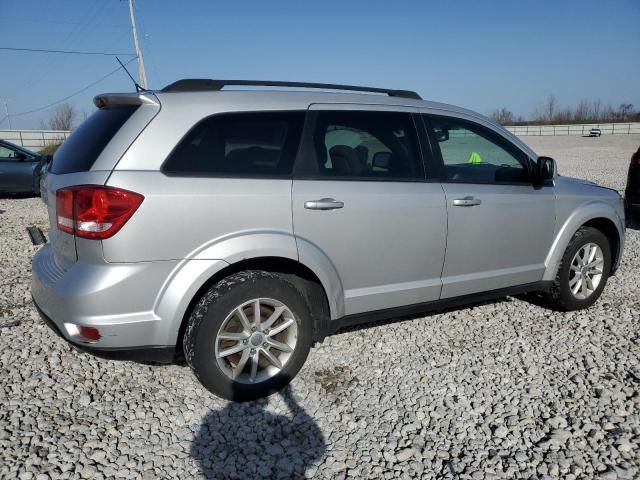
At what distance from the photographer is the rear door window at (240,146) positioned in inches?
107

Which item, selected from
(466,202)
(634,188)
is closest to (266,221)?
(466,202)

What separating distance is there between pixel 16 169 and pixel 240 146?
10.3 metres

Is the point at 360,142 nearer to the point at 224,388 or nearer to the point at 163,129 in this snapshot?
the point at 163,129

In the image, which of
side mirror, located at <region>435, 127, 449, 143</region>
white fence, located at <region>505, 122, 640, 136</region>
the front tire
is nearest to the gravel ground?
the front tire

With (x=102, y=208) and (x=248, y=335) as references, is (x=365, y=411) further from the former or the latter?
(x=102, y=208)

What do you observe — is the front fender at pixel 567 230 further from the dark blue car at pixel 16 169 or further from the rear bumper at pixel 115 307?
the dark blue car at pixel 16 169

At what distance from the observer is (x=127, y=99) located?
2.77m

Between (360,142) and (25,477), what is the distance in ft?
8.61

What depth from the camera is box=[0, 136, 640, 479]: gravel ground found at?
2.44 m

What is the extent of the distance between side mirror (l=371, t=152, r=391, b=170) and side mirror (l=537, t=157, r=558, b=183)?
52.1 inches

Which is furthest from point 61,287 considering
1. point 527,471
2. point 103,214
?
point 527,471

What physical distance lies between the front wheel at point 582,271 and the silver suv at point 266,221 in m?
0.49

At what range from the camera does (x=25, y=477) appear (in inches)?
90.2

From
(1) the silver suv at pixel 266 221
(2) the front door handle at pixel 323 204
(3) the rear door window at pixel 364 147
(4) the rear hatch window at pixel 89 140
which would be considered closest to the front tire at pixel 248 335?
(1) the silver suv at pixel 266 221
